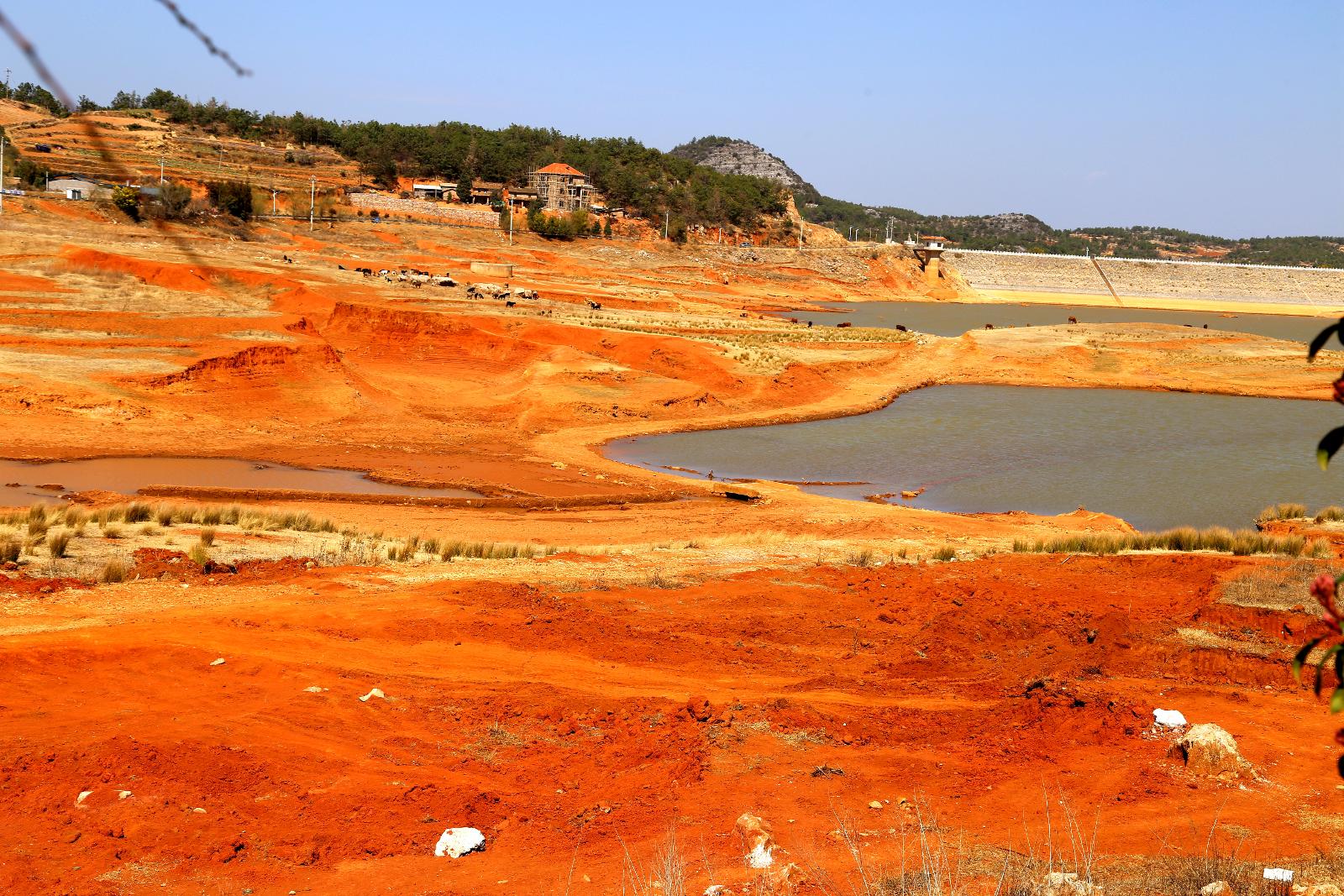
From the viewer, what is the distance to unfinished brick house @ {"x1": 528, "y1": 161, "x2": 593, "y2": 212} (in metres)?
113

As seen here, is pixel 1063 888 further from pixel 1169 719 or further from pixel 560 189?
pixel 560 189

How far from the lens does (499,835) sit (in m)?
8.60

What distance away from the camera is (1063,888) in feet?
21.5

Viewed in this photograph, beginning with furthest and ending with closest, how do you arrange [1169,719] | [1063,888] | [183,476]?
[183,476] → [1169,719] → [1063,888]

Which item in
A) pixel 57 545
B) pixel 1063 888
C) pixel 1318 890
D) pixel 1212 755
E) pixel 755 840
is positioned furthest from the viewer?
pixel 57 545

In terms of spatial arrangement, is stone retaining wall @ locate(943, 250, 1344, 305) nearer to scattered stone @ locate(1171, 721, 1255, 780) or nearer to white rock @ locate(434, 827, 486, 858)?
scattered stone @ locate(1171, 721, 1255, 780)

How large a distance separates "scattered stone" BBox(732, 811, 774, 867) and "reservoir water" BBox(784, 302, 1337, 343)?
68476 mm

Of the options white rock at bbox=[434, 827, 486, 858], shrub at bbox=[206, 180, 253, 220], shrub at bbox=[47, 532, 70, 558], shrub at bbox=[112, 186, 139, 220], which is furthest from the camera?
shrub at bbox=[206, 180, 253, 220]

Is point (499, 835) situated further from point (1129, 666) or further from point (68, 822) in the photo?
point (1129, 666)

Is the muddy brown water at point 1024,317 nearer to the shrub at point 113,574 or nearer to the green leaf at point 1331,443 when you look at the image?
the shrub at point 113,574

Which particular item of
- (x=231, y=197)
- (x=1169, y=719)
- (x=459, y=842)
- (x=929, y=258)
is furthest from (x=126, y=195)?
(x=929, y=258)

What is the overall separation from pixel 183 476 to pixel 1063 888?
25.1 metres

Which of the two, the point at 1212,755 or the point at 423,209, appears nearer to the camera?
the point at 1212,755

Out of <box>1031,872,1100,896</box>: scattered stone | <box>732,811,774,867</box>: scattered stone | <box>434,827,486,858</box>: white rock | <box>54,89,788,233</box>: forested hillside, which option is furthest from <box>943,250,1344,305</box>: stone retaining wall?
<box>1031,872,1100,896</box>: scattered stone
